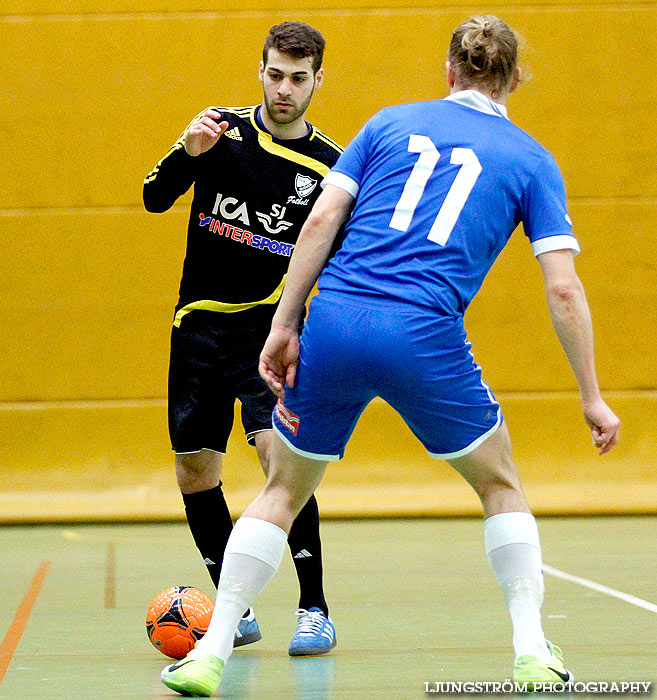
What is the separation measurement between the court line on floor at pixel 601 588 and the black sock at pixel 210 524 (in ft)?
5.56

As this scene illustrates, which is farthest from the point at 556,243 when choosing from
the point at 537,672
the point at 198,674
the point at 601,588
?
the point at 601,588

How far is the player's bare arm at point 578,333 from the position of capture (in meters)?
2.67

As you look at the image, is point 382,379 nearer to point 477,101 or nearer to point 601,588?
point 477,101

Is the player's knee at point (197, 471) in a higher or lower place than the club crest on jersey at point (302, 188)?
lower

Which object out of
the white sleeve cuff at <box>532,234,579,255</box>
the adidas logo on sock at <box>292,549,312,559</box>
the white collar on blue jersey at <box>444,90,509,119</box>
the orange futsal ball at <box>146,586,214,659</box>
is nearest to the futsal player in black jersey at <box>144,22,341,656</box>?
the adidas logo on sock at <box>292,549,312,559</box>

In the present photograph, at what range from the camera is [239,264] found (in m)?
3.70

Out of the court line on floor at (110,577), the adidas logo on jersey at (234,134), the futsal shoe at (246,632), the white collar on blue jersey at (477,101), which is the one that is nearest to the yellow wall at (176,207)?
the court line on floor at (110,577)

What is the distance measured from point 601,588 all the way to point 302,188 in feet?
7.47

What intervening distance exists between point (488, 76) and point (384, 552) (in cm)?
364

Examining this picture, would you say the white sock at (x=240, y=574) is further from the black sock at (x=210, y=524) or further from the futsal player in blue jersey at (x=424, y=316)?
the black sock at (x=210, y=524)

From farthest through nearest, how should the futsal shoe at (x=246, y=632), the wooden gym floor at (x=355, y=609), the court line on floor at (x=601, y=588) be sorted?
the court line on floor at (x=601, y=588) → the futsal shoe at (x=246, y=632) → the wooden gym floor at (x=355, y=609)

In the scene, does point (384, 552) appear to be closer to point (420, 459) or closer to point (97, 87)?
point (420, 459)

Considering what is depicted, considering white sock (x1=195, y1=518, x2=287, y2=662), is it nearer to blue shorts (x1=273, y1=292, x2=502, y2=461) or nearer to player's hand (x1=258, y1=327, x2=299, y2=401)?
blue shorts (x1=273, y1=292, x2=502, y2=461)

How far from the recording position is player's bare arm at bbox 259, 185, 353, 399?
274 centimetres
